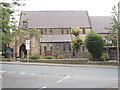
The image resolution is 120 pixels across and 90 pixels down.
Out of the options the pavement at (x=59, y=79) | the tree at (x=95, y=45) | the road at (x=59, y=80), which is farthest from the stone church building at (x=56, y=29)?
the road at (x=59, y=80)

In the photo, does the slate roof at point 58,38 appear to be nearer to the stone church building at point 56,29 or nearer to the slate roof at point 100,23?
the stone church building at point 56,29

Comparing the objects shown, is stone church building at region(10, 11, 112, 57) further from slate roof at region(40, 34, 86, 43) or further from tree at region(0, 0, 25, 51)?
tree at region(0, 0, 25, 51)

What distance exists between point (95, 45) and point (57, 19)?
3508 cm

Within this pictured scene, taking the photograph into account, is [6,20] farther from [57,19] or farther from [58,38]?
[57,19]

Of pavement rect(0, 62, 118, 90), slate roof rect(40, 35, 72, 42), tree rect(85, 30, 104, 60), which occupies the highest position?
slate roof rect(40, 35, 72, 42)

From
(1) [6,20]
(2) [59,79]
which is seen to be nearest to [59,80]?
(2) [59,79]

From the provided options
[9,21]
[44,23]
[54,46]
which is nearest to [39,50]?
[54,46]

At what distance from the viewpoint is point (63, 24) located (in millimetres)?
67562

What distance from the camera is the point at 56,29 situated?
66188 millimetres

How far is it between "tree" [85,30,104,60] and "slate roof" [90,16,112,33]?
109 ft

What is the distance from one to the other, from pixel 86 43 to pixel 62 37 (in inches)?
946

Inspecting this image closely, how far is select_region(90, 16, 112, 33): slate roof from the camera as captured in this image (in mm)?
69419

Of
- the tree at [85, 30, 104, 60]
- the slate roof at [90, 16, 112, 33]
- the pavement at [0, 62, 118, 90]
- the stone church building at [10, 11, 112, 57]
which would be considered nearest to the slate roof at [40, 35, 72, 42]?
the stone church building at [10, 11, 112, 57]

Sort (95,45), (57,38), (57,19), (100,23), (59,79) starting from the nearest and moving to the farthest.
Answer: (59,79)
(95,45)
(57,38)
(57,19)
(100,23)
